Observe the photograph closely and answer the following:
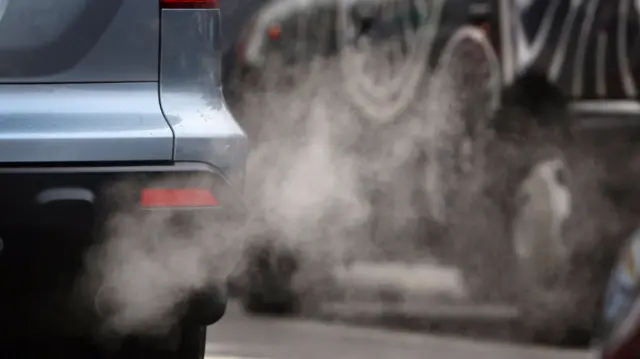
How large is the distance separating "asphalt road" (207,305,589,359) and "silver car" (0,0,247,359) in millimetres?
2338

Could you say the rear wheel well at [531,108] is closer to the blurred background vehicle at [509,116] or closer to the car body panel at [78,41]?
the blurred background vehicle at [509,116]

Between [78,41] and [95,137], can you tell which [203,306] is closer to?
[95,137]

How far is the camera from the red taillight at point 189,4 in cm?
378

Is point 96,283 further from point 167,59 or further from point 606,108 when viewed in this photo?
point 606,108

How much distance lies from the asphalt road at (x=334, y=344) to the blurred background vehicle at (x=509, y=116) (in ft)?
1.15

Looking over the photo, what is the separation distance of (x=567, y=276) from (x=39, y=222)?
4.22 m

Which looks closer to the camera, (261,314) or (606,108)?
(606,108)

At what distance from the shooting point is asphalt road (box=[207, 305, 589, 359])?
6305 mm

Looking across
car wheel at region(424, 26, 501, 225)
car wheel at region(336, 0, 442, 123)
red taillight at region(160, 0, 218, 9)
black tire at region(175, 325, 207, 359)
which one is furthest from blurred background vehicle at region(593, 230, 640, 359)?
car wheel at region(336, 0, 442, 123)

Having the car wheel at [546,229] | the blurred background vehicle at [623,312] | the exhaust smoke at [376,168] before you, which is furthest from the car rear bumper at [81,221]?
the car wheel at [546,229]

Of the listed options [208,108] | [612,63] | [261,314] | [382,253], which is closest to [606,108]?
[612,63]

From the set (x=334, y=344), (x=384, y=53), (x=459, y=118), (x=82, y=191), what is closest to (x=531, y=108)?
(x=459, y=118)

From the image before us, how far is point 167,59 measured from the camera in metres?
3.77

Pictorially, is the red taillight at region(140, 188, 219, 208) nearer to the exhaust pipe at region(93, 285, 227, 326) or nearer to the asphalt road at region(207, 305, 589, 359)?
the exhaust pipe at region(93, 285, 227, 326)
